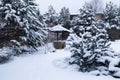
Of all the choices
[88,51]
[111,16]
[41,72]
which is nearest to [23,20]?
[41,72]

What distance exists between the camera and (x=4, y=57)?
1165 centimetres

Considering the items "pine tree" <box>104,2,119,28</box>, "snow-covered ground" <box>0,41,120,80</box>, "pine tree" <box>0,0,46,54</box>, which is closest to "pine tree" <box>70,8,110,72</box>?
"snow-covered ground" <box>0,41,120,80</box>

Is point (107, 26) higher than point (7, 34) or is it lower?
lower

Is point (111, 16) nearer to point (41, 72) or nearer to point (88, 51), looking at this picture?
point (88, 51)

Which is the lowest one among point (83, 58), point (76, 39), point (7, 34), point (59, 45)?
point (59, 45)

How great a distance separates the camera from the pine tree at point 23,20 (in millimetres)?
13492

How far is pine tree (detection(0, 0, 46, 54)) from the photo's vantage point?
13492 mm

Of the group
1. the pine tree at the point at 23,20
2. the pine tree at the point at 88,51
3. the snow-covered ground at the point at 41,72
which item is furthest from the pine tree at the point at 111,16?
the snow-covered ground at the point at 41,72

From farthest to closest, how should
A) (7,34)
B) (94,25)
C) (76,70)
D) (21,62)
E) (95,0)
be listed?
(95,0)
(94,25)
(21,62)
(76,70)
(7,34)

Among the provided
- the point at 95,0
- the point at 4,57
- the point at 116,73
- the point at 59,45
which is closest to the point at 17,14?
the point at 4,57

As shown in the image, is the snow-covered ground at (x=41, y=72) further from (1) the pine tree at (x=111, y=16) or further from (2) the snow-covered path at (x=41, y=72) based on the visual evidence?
(1) the pine tree at (x=111, y=16)

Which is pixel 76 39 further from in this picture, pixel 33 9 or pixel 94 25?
pixel 94 25

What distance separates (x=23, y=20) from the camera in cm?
1434

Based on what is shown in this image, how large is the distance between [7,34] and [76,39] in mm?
3916
